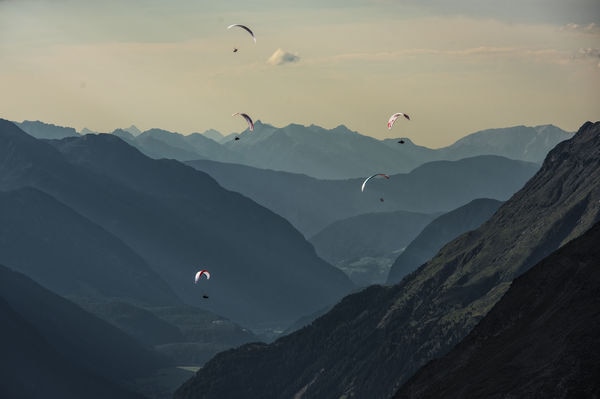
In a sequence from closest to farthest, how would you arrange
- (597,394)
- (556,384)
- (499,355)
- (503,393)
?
(597,394) → (556,384) → (503,393) → (499,355)

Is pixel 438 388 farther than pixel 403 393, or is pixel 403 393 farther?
pixel 403 393

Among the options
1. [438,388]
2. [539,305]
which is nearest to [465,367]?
[438,388]

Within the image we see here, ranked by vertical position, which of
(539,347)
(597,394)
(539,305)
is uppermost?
(539,305)

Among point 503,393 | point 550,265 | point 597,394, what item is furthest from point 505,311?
point 597,394

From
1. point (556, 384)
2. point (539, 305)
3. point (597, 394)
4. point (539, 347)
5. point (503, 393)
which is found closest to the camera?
point (597, 394)

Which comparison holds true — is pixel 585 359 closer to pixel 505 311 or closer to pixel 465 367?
pixel 465 367

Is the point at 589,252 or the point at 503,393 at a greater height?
the point at 589,252
